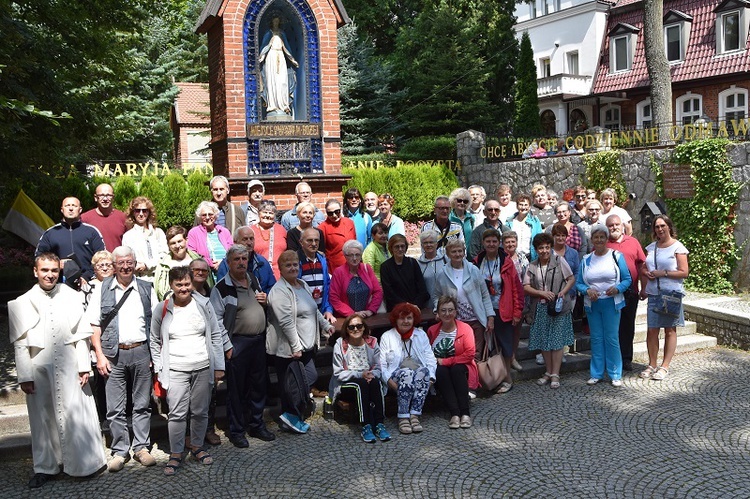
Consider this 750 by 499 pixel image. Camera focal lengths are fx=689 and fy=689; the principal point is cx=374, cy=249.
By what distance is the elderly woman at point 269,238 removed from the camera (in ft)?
23.3

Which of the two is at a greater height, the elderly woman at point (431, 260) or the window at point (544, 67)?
the window at point (544, 67)

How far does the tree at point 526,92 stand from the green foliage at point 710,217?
1305 cm

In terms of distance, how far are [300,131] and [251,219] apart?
134 inches

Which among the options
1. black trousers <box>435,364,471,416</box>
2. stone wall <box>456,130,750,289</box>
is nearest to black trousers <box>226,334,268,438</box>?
black trousers <box>435,364,471,416</box>

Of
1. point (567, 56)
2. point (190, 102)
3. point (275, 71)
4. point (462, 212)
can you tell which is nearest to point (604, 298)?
point (462, 212)

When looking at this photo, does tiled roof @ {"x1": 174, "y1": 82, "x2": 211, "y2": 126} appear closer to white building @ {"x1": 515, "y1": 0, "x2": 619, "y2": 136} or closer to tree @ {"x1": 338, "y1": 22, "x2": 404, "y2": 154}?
tree @ {"x1": 338, "y1": 22, "x2": 404, "y2": 154}

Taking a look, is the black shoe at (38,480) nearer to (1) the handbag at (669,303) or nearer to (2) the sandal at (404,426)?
(2) the sandal at (404,426)

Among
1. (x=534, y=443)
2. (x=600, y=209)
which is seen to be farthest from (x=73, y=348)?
(x=600, y=209)

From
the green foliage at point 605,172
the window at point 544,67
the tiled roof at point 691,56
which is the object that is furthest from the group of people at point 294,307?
the window at point 544,67

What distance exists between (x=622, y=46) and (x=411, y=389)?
25.4 metres

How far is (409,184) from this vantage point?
17.6 metres

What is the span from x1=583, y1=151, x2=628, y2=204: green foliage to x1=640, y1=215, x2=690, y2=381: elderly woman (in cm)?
636

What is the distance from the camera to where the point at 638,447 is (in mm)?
5793

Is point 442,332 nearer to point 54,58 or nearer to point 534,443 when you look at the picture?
point 534,443
